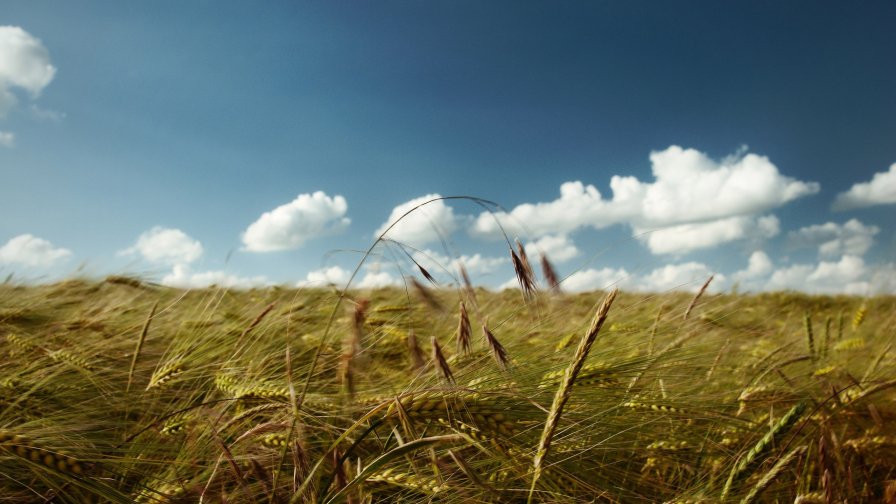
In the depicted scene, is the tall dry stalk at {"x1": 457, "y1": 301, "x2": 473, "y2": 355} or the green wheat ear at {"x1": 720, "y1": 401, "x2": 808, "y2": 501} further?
the green wheat ear at {"x1": 720, "y1": 401, "x2": 808, "y2": 501}

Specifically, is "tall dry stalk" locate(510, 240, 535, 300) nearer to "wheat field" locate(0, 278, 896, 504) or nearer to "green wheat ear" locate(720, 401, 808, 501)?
"wheat field" locate(0, 278, 896, 504)

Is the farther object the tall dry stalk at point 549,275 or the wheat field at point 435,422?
the tall dry stalk at point 549,275

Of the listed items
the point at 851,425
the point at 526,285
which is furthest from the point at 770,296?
the point at 526,285

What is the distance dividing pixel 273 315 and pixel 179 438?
1.22 metres

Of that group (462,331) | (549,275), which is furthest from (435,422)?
(549,275)

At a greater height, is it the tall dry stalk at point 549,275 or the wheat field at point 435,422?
the tall dry stalk at point 549,275

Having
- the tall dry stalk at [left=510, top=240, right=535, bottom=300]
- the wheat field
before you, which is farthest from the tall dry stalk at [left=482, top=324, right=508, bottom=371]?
the tall dry stalk at [left=510, top=240, right=535, bottom=300]

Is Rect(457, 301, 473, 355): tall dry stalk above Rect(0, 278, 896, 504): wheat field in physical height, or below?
above

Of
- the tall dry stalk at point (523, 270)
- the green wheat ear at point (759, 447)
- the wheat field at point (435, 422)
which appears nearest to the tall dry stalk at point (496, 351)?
the wheat field at point (435, 422)

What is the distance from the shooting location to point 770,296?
981cm

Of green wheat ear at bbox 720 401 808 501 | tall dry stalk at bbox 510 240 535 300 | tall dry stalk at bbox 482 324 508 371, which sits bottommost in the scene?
green wheat ear at bbox 720 401 808 501

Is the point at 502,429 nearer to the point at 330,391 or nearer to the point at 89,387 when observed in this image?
the point at 330,391

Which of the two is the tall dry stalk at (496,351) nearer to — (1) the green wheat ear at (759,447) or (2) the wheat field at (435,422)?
(2) the wheat field at (435,422)

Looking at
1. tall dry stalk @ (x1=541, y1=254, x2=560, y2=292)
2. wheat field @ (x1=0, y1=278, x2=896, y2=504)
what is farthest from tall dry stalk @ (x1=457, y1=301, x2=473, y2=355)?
tall dry stalk @ (x1=541, y1=254, x2=560, y2=292)
